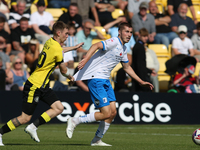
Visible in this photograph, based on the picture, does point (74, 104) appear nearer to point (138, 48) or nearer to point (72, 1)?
point (138, 48)

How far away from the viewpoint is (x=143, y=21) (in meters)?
14.7

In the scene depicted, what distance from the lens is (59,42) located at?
696 cm

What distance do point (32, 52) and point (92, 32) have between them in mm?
2351

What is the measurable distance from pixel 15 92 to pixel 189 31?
7.99m

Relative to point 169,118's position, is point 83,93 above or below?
above

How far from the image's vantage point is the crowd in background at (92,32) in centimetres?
1205

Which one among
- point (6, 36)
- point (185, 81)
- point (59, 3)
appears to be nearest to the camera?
point (6, 36)

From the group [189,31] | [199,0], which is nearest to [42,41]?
[189,31]

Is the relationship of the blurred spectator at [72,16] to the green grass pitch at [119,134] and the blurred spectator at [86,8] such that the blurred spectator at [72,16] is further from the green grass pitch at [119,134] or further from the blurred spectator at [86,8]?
the green grass pitch at [119,134]

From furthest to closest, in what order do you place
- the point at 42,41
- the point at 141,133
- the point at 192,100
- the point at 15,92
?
1. the point at 42,41
2. the point at 192,100
3. the point at 15,92
4. the point at 141,133

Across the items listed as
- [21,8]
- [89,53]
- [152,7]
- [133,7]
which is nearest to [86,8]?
[133,7]

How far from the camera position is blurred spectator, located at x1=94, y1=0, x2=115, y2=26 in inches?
604

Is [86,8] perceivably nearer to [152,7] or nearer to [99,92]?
[152,7]

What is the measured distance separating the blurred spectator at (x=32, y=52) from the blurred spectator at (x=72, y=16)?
1.74 m
